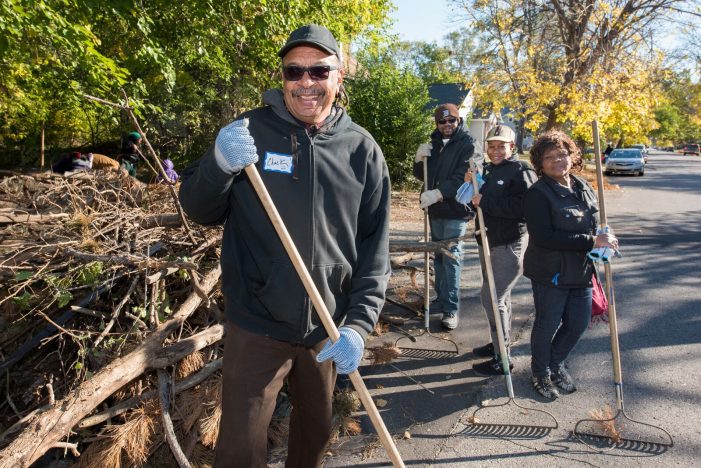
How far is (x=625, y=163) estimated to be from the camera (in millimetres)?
25188

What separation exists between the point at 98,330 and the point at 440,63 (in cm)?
5101

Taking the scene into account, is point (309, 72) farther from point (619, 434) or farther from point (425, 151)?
point (425, 151)

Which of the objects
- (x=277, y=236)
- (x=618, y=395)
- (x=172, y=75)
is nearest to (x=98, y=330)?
(x=277, y=236)

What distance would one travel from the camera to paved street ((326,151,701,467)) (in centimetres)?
306

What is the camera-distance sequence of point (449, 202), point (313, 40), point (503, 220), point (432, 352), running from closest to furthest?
point (313, 40), point (503, 220), point (432, 352), point (449, 202)

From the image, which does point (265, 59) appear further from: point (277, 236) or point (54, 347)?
point (277, 236)

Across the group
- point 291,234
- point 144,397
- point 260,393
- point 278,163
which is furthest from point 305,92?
point 144,397

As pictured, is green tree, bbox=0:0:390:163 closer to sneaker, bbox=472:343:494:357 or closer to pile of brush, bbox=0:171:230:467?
pile of brush, bbox=0:171:230:467

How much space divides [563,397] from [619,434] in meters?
0.53

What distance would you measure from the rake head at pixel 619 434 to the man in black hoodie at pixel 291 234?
2.09 metres

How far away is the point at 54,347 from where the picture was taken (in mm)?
3566

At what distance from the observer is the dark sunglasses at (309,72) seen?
2014 millimetres

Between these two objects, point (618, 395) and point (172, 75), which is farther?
point (172, 75)

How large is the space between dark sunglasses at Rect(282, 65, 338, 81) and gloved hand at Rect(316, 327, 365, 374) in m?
1.09
